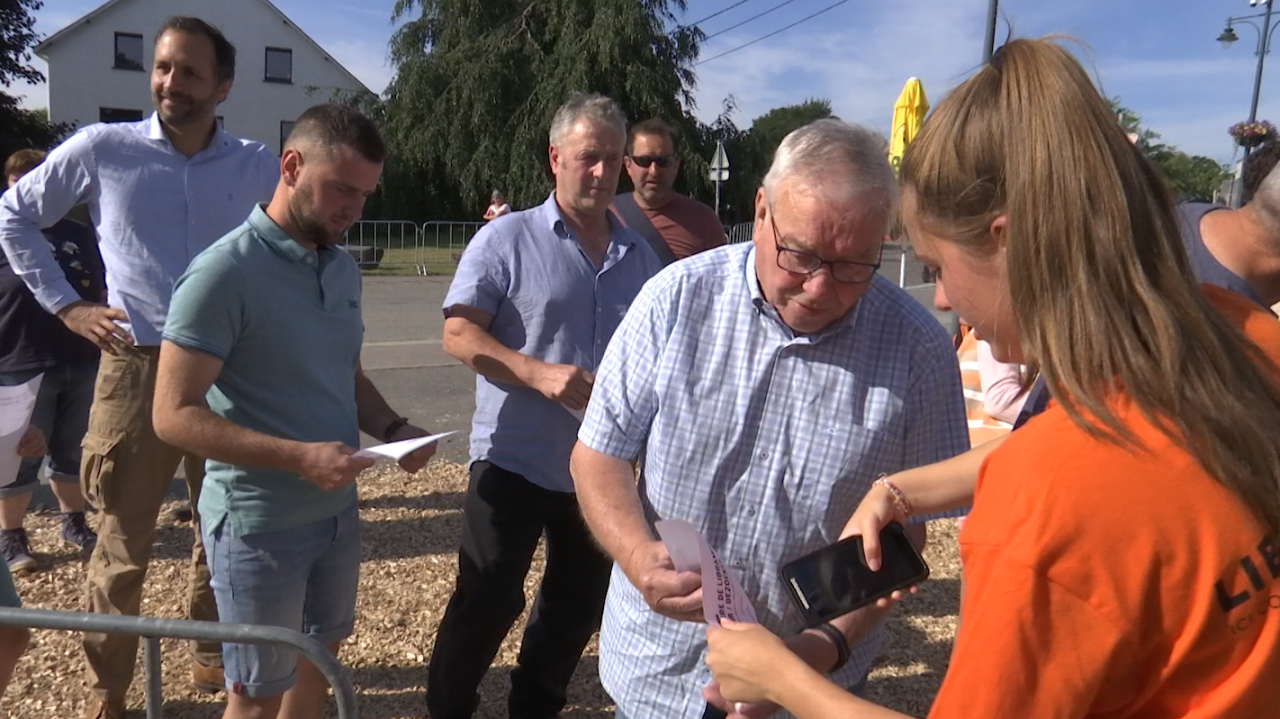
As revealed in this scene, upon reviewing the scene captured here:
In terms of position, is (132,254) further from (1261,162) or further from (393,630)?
(1261,162)

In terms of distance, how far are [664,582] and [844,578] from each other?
343mm

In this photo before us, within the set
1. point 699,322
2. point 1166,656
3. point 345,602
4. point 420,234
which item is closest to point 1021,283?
point 1166,656

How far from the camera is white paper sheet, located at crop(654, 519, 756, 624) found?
1543 mm

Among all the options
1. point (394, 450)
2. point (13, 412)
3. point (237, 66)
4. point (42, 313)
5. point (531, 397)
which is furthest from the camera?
point (237, 66)

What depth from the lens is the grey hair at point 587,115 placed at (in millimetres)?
3457

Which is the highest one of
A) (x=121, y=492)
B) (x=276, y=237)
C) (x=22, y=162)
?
(x=22, y=162)

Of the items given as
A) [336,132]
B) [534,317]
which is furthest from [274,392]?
[534,317]

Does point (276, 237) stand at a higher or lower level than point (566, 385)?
higher

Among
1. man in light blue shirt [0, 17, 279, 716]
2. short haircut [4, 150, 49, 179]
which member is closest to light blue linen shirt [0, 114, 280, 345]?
man in light blue shirt [0, 17, 279, 716]

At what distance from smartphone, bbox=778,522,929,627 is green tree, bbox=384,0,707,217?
2431cm

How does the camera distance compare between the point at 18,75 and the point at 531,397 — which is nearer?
the point at 531,397

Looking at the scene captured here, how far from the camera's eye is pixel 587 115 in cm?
346

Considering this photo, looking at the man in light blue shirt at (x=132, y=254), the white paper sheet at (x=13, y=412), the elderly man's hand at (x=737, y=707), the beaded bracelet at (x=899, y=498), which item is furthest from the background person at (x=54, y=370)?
the beaded bracelet at (x=899, y=498)

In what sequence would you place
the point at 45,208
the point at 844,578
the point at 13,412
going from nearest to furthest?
the point at 844,578, the point at 13,412, the point at 45,208
